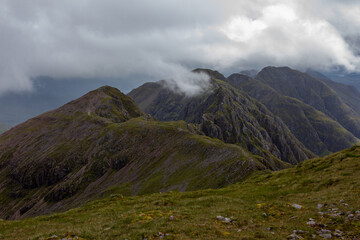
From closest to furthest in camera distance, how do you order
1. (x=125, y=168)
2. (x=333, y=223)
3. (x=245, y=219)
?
(x=333, y=223), (x=245, y=219), (x=125, y=168)

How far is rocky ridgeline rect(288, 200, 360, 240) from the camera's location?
13988 millimetres

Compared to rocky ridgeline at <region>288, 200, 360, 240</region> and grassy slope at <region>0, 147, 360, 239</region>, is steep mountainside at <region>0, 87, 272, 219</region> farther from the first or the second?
rocky ridgeline at <region>288, 200, 360, 240</region>

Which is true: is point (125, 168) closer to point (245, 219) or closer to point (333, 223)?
point (245, 219)

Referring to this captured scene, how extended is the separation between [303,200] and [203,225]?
14035 mm

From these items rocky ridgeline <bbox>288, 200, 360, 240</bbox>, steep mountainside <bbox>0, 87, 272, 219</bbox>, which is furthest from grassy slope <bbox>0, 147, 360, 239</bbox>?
steep mountainside <bbox>0, 87, 272, 219</bbox>

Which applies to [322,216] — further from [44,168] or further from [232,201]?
[44,168]

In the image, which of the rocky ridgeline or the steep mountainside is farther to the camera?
the steep mountainside

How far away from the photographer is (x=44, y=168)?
18912 cm

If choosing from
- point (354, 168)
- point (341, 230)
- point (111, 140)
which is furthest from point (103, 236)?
point (111, 140)

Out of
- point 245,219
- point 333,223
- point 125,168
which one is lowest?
point 125,168

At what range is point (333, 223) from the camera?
1611cm

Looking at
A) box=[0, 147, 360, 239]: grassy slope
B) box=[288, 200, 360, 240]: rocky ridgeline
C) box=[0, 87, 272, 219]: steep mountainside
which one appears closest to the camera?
box=[288, 200, 360, 240]: rocky ridgeline

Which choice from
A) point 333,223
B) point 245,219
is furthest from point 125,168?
point 333,223

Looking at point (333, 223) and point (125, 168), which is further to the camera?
point (125, 168)
